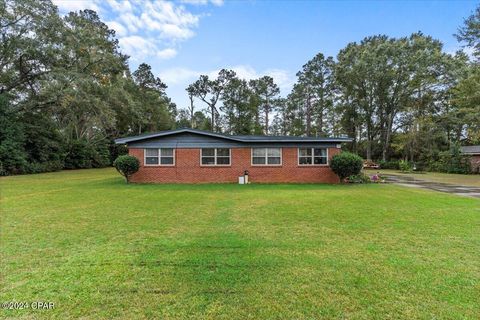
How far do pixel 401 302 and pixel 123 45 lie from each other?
128 ft

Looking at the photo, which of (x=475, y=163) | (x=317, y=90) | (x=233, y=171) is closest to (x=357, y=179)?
(x=233, y=171)

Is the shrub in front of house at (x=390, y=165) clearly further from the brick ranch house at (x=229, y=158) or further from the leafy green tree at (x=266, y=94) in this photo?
the brick ranch house at (x=229, y=158)

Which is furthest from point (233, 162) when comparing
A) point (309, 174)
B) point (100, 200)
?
point (100, 200)

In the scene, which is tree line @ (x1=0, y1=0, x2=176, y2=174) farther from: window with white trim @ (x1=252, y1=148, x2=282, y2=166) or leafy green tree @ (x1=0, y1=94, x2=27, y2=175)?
window with white trim @ (x1=252, y1=148, x2=282, y2=166)

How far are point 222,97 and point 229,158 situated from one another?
30661 mm

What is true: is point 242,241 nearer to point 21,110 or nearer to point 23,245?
point 23,245

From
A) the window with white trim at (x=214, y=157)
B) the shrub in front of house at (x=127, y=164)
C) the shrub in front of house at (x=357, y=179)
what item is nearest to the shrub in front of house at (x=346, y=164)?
the shrub in front of house at (x=357, y=179)

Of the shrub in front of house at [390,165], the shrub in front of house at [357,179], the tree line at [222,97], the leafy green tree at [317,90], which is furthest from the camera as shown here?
the leafy green tree at [317,90]

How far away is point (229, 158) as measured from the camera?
1622 centimetres

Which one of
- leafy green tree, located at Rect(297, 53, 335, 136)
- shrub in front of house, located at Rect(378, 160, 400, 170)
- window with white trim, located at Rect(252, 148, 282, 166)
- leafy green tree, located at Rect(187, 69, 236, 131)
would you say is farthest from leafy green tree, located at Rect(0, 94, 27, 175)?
shrub in front of house, located at Rect(378, 160, 400, 170)

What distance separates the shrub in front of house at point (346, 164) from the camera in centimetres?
1502

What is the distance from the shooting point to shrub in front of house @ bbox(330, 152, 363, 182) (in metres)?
15.0

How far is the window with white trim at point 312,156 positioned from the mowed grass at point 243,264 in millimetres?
8921

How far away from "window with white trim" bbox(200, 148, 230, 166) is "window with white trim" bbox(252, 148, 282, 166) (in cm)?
164
